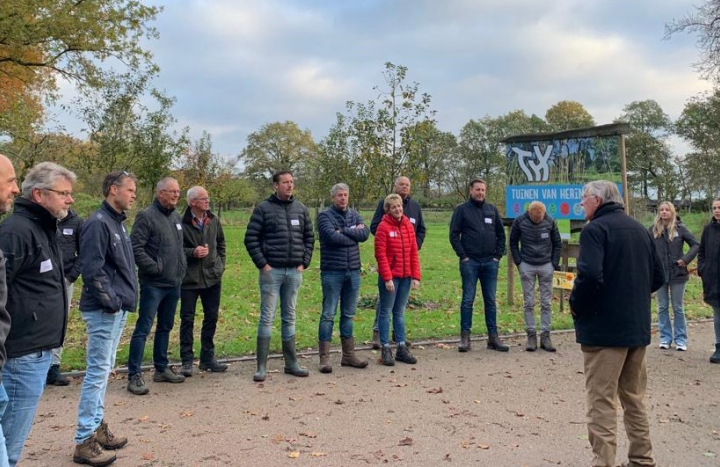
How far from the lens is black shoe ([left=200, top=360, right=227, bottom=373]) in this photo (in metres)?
6.63

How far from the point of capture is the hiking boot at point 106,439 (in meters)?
4.35

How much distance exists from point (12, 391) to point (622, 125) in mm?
9949

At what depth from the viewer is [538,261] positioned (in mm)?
7965

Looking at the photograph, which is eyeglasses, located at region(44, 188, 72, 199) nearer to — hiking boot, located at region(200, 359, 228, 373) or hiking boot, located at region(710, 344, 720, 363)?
hiking boot, located at region(200, 359, 228, 373)

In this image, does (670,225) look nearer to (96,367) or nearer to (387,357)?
(387,357)

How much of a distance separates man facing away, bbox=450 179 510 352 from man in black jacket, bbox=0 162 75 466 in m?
5.42

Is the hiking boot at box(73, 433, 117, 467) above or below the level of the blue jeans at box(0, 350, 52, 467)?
below

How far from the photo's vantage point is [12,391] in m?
3.06

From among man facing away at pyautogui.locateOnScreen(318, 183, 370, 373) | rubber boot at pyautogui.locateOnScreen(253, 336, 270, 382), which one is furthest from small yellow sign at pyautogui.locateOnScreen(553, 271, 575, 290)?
rubber boot at pyautogui.locateOnScreen(253, 336, 270, 382)

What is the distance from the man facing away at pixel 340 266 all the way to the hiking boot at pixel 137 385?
1.99m

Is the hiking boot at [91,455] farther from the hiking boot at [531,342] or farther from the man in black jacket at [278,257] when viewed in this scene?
the hiking boot at [531,342]

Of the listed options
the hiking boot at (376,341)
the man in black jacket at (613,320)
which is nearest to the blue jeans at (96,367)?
the man in black jacket at (613,320)

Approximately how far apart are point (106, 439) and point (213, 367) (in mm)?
2290

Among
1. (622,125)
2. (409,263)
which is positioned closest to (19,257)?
(409,263)
